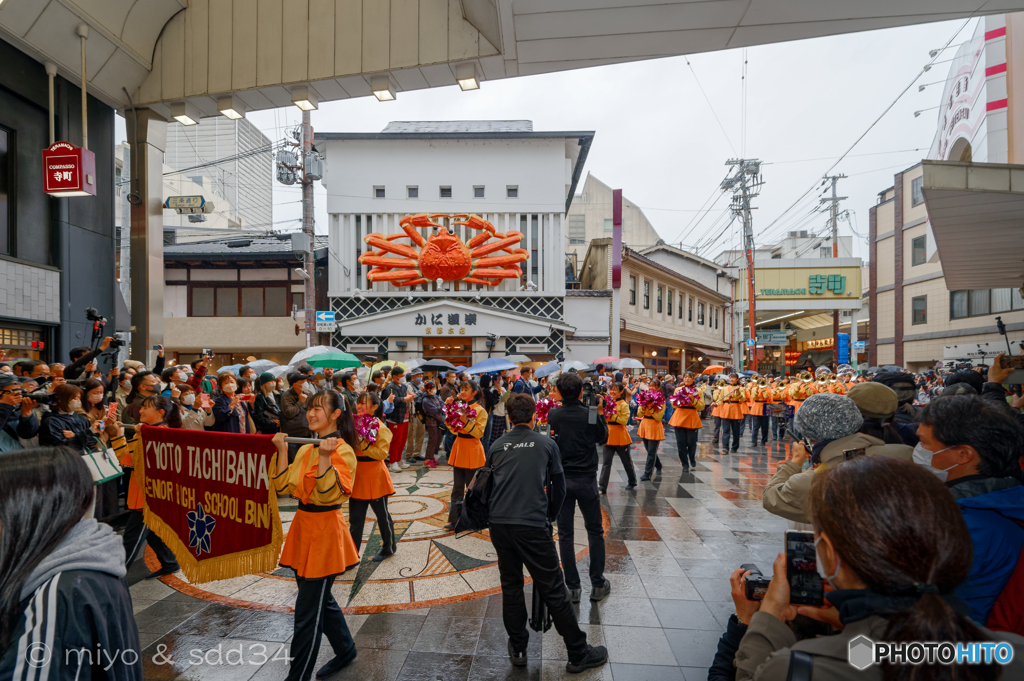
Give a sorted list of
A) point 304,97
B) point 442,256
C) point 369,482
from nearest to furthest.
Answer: point 369,482 < point 304,97 < point 442,256

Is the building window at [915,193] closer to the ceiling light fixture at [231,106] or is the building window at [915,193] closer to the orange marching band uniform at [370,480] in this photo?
the ceiling light fixture at [231,106]

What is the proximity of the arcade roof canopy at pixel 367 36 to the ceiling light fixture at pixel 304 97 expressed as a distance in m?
0.02

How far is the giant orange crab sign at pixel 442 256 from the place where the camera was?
949 inches

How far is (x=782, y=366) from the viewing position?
138ft

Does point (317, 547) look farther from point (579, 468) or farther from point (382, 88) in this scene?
point (382, 88)

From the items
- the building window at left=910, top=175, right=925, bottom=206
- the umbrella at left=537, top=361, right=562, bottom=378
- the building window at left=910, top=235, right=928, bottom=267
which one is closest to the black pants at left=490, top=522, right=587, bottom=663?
the umbrella at left=537, top=361, right=562, bottom=378

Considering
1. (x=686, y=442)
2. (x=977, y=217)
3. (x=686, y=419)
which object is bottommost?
(x=686, y=442)

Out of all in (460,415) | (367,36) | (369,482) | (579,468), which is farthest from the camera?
(367,36)

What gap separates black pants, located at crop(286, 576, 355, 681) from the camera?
3.29m

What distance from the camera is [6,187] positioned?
8164mm

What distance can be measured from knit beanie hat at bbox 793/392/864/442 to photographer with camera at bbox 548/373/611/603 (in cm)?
229

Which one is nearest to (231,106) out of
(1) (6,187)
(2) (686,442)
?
(1) (6,187)

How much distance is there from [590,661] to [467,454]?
11.8ft

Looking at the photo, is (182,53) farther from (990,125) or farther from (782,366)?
(782,366)
